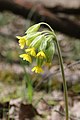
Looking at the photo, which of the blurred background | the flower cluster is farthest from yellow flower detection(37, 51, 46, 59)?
the blurred background

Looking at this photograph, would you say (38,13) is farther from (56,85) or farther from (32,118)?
(32,118)

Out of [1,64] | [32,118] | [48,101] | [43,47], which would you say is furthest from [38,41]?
[1,64]

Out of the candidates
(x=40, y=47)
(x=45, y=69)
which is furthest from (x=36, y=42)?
(x=45, y=69)

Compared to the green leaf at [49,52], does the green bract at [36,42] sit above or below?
above

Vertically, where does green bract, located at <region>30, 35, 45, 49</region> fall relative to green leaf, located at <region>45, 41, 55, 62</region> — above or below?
above

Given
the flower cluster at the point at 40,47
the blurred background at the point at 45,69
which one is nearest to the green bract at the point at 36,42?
the flower cluster at the point at 40,47

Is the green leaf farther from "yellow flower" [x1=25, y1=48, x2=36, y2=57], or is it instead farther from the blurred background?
the blurred background

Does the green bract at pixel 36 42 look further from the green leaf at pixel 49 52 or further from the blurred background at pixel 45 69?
the blurred background at pixel 45 69

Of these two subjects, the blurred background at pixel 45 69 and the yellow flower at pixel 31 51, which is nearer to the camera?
the yellow flower at pixel 31 51
